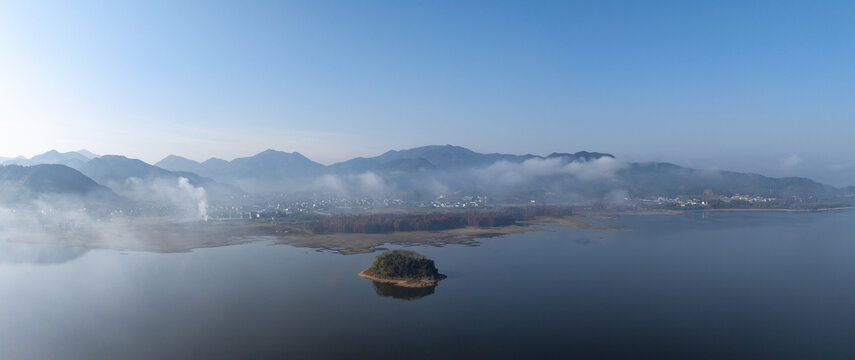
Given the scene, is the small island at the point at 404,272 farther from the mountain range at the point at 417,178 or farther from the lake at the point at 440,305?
the mountain range at the point at 417,178

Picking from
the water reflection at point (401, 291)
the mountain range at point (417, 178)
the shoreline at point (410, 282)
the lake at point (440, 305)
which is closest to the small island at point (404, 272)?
the shoreline at point (410, 282)

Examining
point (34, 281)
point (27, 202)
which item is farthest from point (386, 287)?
point (27, 202)

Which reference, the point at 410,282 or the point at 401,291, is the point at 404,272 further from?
the point at 401,291

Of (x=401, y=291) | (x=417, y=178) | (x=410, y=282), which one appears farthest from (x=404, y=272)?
(x=417, y=178)

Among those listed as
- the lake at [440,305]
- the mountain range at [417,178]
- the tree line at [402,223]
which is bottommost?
the lake at [440,305]

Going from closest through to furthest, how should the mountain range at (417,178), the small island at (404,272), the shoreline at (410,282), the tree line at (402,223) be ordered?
the shoreline at (410,282) → the small island at (404,272) → the tree line at (402,223) → the mountain range at (417,178)

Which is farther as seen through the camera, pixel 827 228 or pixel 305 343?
pixel 827 228

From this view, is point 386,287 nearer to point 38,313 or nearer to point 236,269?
point 236,269
